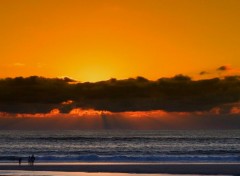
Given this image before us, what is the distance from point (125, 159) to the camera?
6744cm

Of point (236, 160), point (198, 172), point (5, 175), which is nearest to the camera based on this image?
point (5, 175)

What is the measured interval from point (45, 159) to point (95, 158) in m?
6.15

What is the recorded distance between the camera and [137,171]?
152 feet

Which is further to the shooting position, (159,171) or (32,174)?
(159,171)

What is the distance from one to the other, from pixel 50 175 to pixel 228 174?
13838 millimetres

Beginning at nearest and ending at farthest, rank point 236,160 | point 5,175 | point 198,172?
point 5,175, point 198,172, point 236,160

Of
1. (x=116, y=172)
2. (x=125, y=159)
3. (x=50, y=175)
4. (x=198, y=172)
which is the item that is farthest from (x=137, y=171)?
(x=125, y=159)

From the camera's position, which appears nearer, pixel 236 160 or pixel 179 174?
pixel 179 174

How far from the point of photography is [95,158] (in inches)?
2682

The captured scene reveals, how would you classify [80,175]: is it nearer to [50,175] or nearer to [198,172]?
[50,175]

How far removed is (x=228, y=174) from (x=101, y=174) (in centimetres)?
996

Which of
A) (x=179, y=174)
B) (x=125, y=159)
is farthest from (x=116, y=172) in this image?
(x=125, y=159)

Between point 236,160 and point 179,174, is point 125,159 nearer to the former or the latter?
point 236,160

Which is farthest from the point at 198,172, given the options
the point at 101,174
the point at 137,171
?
the point at 101,174
